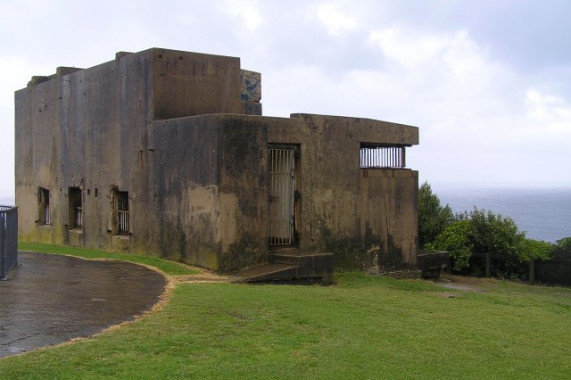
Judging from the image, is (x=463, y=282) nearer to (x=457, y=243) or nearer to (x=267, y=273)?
(x=457, y=243)

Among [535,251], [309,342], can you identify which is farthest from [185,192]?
[535,251]

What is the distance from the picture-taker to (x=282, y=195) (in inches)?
645

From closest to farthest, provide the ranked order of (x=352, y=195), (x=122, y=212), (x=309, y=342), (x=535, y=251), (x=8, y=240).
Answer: (x=309, y=342) < (x=8, y=240) < (x=352, y=195) < (x=122, y=212) < (x=535, y=251)

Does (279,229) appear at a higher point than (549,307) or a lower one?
higher

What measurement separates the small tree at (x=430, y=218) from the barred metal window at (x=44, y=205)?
12.9 metres

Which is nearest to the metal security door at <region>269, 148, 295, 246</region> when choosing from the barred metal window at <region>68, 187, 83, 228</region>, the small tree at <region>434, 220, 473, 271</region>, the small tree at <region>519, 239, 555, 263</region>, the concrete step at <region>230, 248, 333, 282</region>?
the concrete step at <region>230, 248, 333, 282</region>

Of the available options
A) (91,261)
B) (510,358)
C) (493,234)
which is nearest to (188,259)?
(91,261)

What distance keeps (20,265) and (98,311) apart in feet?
17.5

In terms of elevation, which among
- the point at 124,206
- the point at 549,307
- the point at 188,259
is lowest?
the point at 549,307

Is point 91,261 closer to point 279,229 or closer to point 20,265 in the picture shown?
point 20,265

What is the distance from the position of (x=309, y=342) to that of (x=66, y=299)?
13.1ft

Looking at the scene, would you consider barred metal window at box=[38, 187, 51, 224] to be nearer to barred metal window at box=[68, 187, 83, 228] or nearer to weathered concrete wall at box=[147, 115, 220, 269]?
barred metal window at box=[68, 187, 83, 228]

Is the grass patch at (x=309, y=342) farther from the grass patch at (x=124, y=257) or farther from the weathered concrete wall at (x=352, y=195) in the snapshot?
the weathered concrete wall at (x=352, y=195)

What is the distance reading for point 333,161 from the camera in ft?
55.7
